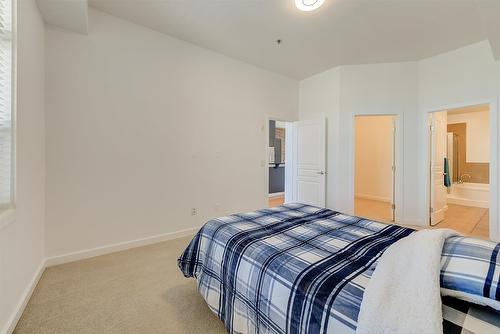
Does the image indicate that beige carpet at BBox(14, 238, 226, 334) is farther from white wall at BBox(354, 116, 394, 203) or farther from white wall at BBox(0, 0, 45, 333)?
white wall at BBox(354, 116, 394, 203)

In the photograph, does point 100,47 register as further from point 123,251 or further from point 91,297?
point 91,297

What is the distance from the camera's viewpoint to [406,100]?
384 centimetres

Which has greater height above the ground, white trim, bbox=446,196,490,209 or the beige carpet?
white trim, bbox=446,196,490,209

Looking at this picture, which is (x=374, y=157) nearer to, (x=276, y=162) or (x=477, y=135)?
(x=477, y=135)

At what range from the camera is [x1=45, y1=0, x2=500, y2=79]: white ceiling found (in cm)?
250

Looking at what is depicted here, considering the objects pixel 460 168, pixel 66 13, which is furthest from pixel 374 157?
pixel 66 13

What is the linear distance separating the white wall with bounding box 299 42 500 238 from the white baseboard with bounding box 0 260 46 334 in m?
4.08

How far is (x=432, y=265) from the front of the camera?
0.81 meters

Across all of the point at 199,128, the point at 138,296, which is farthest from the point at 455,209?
the point at 138,296

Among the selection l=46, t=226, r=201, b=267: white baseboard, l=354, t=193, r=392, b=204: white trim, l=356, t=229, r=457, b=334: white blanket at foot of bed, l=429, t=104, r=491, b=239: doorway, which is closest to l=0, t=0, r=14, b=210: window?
l=46, t=226, r=201, b=267: white baseboard

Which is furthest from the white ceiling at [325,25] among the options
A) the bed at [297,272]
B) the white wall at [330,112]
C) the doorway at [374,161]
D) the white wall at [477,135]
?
the white wall at [477,135]

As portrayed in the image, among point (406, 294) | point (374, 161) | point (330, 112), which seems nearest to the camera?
point (406, 294)

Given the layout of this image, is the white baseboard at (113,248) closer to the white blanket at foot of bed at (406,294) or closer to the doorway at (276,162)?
the white blanket at foot of bed at (406,294)

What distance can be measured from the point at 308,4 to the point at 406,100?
2.57m
